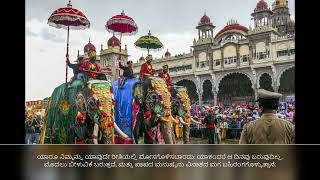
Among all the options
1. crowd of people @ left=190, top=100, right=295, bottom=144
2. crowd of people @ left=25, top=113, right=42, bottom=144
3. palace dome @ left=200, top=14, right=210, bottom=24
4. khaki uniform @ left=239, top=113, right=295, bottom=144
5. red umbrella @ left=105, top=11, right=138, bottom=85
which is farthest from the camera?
crowd of people @ left=25, top=113, right=42, bottom=144

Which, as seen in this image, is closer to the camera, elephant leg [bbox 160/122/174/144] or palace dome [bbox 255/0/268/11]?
palace dome [bbox 255/0/268/11]

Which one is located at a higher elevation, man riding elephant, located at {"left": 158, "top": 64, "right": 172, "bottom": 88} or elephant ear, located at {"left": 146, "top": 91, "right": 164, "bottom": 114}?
man riding elephant, located at {"left": 158, "top": 64, "right": 172, "bottom": 88}

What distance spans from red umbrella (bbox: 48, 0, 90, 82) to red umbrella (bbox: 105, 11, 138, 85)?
24 cm

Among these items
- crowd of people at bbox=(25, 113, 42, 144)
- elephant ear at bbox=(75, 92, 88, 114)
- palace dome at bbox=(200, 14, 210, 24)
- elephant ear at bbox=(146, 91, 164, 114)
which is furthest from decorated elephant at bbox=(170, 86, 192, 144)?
crowd of people at bbox=(25, 113, 42, 144)

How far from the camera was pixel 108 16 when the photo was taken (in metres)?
4.02

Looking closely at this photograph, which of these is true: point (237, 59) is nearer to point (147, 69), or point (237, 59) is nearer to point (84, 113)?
point (147, 69)

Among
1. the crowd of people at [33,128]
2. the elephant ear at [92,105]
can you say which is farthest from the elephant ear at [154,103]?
the crowd of people at [33,128]

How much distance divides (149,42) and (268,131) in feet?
4.92

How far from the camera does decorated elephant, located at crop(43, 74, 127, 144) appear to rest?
159 inches

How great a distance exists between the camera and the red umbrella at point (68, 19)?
4.00m

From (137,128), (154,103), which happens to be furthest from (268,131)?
(137,128)

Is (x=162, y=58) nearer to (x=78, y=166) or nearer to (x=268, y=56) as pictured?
(x=268, y=56)

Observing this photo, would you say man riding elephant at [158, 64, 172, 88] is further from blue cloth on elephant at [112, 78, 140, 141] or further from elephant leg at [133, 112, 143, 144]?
elephant leg at [133, 112, 143, 144]

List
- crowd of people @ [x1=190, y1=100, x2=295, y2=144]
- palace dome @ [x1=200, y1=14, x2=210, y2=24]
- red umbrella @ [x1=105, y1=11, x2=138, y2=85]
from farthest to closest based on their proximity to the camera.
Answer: red umbrella @ [x1=105, y1=11, x2=138, y2=85], palace dome @ [x1=200, y1=14, x2=210, y2=24], crowd of people @ [x1=190, y1=100, x2=295, y2=144]
